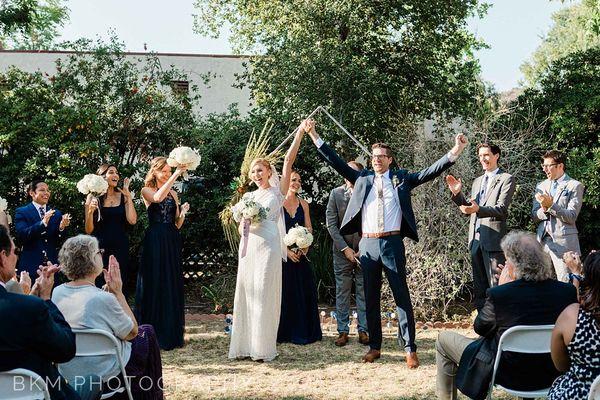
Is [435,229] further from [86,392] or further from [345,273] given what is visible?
[86,392]

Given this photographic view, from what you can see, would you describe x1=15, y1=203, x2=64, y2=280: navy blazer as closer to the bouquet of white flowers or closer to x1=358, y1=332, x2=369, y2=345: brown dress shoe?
the bouquet of white flowers

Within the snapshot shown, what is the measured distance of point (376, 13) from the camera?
13.0m

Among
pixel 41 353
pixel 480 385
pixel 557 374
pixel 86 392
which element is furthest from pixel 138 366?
pixel 557 374

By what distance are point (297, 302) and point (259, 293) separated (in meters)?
1.07

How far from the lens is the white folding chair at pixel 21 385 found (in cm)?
312

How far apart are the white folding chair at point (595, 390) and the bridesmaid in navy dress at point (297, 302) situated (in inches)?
189

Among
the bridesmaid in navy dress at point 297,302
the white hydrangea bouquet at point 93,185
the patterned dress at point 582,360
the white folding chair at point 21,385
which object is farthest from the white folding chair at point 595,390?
the white hydrangea bouquet at point 93,185

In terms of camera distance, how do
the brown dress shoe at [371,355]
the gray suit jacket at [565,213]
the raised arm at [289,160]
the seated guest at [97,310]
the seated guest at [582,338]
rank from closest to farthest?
the seated guest at [582,338]
the seated guest at [97,310]
the brown dress shoe at [371,355]
the raised arm at [289,160]
the gray suit jacket at [565,213]

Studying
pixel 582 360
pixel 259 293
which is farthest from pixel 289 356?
pixel 582 360

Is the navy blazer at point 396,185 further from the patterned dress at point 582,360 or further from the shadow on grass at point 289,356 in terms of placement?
the patterned dress at point 582,360

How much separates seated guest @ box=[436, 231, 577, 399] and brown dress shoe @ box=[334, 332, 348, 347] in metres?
3.40

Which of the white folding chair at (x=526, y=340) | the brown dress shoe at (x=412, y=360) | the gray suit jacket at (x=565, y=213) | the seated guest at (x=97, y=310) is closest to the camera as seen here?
the white folding chair at (x=526, y=340)

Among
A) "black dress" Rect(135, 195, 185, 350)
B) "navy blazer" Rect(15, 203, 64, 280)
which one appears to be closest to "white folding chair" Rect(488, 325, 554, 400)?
"black dress" Rect(135, 195, 185, 350)

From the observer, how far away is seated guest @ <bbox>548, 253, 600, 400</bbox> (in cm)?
326
